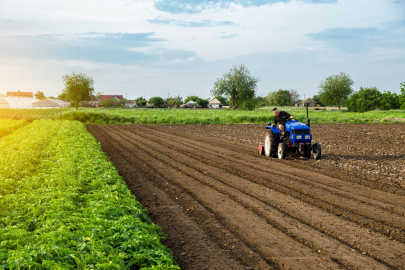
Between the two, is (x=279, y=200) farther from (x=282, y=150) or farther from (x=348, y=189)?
(x=282, y=150)

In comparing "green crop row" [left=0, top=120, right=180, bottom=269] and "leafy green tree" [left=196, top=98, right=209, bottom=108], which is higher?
"leafy green tree" [left=196, top=98, right=209, bottom=108]

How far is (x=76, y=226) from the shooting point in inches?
197

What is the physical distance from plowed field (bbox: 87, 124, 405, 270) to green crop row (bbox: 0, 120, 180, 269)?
0.93 m

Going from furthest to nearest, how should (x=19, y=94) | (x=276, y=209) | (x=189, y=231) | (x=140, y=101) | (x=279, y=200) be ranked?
(x=19, y=94) → (x=140, y=101) → (x=279, y=200) → (x=276, y=209) → (x=189, y=231)

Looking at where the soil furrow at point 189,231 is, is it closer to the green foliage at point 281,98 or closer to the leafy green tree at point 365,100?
the leafy green tree at point 365,100

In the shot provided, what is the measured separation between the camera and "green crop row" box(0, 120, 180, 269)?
12.8ft

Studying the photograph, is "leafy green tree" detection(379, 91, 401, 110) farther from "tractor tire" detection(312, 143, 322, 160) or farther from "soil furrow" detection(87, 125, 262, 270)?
"soil furrow" detection(87, 125, 262, 270)

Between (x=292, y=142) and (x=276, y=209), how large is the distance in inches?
245

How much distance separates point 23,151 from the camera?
1185 centimetres

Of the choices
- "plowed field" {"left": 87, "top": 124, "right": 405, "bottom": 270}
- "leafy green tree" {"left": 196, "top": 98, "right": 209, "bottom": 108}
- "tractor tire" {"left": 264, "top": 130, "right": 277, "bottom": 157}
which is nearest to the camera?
"plowed field" {"left": 87, "top": 124, "right": 405, "bottom": 270}

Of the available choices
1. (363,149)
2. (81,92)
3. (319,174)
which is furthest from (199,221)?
(81,92)

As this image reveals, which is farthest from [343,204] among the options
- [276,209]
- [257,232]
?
[257,232]

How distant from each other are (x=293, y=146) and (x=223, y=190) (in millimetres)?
5635

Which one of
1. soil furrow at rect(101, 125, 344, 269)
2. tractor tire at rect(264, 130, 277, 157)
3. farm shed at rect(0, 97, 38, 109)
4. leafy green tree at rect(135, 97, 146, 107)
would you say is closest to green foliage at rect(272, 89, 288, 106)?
leafy green tree at rect(135, 97, 146, 107)
